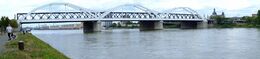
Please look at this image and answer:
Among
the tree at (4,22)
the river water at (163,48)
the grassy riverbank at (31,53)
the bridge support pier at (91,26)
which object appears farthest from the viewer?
the bridge support pier at (91,26)

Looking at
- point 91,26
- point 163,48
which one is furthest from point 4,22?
point 163,48

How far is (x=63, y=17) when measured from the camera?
176875 mm

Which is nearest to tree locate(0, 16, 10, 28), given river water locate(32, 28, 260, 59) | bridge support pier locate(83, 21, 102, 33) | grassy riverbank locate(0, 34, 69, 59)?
river water locate(32, 28, 260, 59)

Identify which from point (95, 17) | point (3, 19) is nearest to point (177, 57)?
point (3, 19)

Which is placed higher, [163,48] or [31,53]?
[31,53]

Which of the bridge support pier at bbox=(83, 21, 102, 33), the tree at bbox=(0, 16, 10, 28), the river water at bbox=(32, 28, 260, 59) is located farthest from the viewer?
the bridge support pier at bbox=(83, 21, 102, 33)

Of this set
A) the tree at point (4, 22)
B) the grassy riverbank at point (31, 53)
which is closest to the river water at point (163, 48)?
the grassy riverbank at point (31, 53)

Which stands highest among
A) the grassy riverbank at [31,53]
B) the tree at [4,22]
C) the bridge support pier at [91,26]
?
the tree at [4,22]

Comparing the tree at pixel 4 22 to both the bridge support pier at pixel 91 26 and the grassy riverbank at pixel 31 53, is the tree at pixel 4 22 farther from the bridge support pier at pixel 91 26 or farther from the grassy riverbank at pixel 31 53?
the grassy riverbank at pixel 31 53

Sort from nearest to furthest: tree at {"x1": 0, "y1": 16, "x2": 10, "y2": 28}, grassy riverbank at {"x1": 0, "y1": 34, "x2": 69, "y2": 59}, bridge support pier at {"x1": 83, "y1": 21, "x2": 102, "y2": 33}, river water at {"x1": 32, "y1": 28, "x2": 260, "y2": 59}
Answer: grassy riverbank at {"x1": 0, "y1": 34, "x2": 69, "y2": 59}, river water at {"x1": 32, "y1": 28, "x2": 260, "y2": 59}, tree at {"x1": 0, "y1": 16, "x2": 10, "y2": 28}, bridge support pier at {"x1": 83, "y1": 21, "x2": 102, "y2": 33}

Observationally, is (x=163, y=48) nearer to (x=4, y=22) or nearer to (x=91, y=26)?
(x=4, y=22)

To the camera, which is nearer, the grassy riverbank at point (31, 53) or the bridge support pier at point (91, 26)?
the grassy riverbank at point (31, 53)

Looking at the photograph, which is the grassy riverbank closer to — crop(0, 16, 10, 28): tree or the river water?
the river water

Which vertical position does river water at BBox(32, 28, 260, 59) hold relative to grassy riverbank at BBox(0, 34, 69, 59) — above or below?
below
